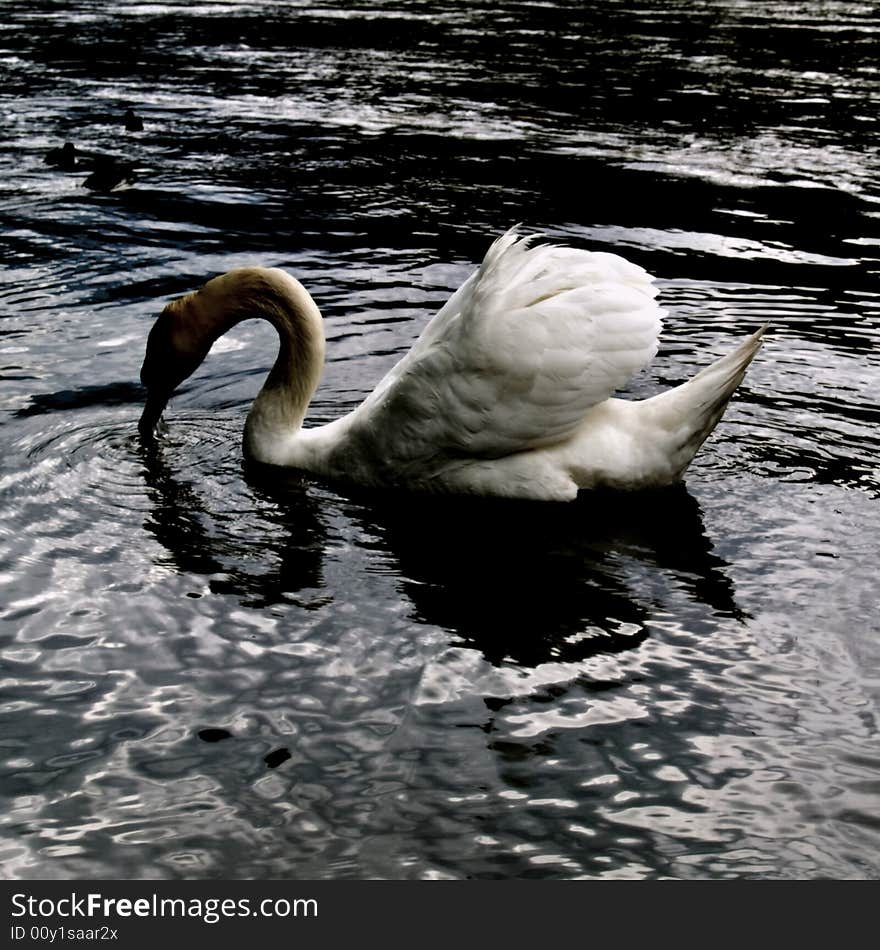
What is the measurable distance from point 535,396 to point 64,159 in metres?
10.6

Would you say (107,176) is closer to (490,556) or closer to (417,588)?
(490,556)

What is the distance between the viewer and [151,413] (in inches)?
339

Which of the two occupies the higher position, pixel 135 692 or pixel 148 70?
pixel 148 70

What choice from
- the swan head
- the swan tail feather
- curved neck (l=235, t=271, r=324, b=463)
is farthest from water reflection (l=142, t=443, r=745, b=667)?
the swan head

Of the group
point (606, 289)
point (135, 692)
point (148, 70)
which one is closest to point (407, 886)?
point (135, 692)

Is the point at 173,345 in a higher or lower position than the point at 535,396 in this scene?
lower

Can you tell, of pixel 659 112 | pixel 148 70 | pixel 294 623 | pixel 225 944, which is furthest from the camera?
pixel 148 70

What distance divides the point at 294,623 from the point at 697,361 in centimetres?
438

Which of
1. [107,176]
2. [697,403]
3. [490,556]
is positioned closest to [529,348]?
[697,403]

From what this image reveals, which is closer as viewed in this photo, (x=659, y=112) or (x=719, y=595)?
(x=719, y=595)

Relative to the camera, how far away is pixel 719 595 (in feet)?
21.4

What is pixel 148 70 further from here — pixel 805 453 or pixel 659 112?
pixel 805 453

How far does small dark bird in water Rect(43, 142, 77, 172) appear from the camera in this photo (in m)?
15.8

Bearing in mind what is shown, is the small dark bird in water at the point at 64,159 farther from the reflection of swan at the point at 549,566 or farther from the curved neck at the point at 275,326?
the reflection of swan at the point at 549,566
